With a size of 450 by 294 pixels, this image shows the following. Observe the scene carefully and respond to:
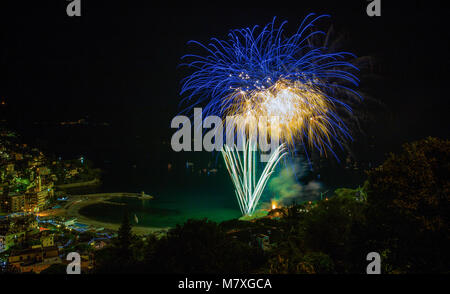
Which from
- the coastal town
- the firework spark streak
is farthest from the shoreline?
the firework spark streak

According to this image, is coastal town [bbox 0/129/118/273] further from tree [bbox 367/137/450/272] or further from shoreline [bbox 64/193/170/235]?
tree [bbox 367/137/450/272]

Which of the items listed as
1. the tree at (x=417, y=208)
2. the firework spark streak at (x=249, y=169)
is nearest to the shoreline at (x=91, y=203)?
the firework spark streak at (x=249, y=169)

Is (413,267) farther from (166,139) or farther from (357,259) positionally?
(166,139)

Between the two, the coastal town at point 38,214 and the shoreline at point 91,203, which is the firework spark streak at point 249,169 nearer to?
the shoreline at point 91,203

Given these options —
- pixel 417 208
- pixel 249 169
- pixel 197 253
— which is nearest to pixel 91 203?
pixel 249 169

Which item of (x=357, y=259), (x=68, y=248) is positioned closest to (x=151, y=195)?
(x=68, y=248)

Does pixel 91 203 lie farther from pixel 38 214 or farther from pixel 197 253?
pixel 197 253
